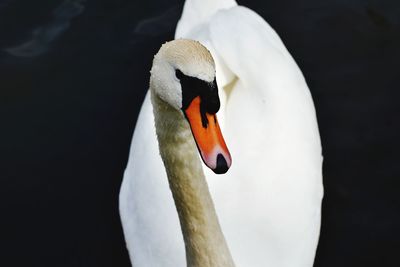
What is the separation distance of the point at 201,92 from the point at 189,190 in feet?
2.49

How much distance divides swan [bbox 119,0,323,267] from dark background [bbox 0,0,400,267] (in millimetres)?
381

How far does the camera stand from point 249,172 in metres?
4.98

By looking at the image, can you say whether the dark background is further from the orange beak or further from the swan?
the orange beak

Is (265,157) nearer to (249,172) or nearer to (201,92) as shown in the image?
(249,172)

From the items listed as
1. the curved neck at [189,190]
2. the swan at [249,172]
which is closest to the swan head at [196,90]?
the curved neck at [189,190]

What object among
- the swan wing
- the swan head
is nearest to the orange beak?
the swan head

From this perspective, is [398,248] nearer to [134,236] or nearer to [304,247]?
[304,247]

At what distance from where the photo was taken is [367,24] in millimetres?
7035

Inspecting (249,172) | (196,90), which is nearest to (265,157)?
(249,172)

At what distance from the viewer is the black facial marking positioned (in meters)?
3.22

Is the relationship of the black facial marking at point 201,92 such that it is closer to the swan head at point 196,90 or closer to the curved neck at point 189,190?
the swan head at point 196,90

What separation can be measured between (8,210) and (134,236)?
4.18ft

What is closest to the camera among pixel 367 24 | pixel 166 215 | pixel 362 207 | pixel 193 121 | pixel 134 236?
pixel 193 121

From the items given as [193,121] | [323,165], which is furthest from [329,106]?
[193,121]
